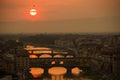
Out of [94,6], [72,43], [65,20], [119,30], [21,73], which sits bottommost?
[21,73]

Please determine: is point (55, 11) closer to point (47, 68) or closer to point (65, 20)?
point (65, 20)

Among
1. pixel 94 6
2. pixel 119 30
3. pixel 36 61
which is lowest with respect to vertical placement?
pixel 36 61

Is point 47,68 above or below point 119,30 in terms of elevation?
below

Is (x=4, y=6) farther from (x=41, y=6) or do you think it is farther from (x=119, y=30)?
(x=119, y=30)

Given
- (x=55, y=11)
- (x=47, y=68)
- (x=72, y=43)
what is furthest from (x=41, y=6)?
(x=47, y=68)

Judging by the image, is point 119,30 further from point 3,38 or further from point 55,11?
point 3,38

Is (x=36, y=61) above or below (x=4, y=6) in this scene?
below

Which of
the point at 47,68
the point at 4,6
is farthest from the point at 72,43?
the point at 4,6
